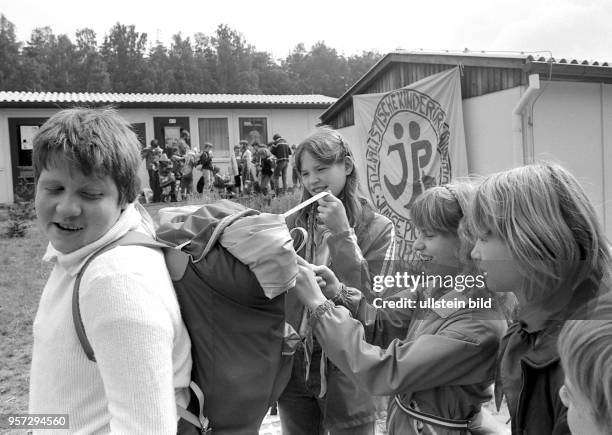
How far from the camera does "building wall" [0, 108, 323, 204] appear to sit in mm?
16844

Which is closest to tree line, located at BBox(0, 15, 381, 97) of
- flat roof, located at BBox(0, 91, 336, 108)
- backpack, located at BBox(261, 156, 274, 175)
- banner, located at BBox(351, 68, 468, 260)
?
flat roof, located at BBox(0, 91, 336, 108)

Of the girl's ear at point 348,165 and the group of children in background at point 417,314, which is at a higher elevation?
the girl's ear at point 348,165

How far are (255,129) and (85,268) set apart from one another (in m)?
18.7

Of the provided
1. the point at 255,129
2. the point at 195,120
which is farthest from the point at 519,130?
the point at 195,120

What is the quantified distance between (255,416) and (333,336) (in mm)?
349

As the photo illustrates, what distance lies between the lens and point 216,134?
19.1 meters

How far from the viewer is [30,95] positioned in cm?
1778

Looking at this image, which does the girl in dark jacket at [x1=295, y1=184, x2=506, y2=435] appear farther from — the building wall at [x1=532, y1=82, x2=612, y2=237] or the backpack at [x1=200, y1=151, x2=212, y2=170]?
the backpack at [x1=200, y1=151, x2=212, y2=170]

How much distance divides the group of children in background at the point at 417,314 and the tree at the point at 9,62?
5577cm

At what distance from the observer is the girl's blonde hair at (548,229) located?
122 cm

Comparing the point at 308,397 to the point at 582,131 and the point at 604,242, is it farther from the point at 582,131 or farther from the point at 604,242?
the point at 582,131

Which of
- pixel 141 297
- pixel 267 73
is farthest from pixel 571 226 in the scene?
pixel 267 73
